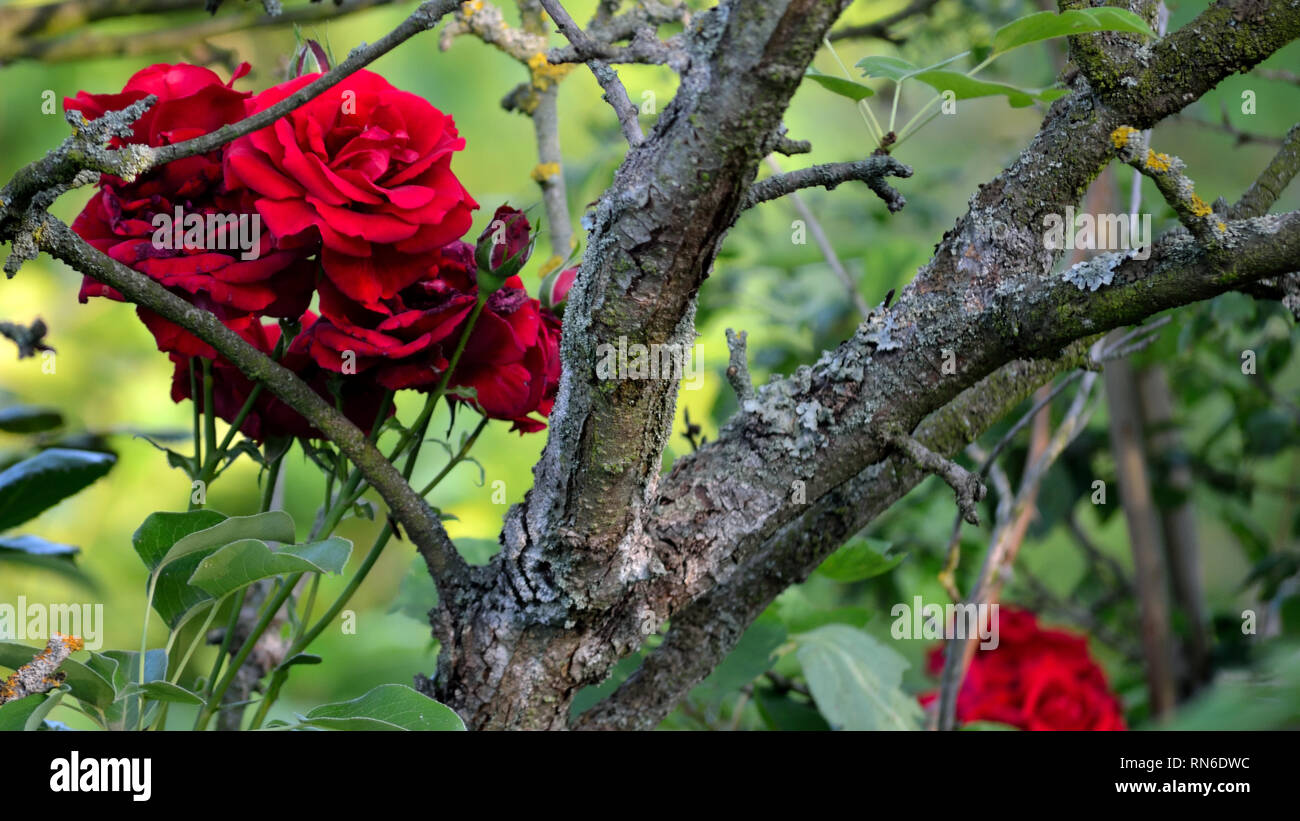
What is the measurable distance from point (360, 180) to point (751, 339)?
1.35 meters

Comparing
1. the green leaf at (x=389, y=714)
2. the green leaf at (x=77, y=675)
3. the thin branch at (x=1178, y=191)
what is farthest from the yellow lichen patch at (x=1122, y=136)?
the green leaf at (x=77, y=675)

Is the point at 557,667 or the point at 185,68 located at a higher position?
the point at 185,68

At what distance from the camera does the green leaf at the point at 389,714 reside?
1.27ft

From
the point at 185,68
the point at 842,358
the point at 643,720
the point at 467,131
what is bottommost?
the point at 643,720

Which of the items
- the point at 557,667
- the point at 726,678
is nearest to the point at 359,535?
the point at 726,678

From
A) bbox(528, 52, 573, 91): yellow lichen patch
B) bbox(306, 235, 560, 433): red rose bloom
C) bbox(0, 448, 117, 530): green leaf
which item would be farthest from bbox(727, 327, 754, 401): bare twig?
bbox(0, 448, 117, 530): green leaf

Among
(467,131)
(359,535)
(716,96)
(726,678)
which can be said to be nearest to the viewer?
(716,96)

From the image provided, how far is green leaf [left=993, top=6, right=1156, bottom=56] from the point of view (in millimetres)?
334

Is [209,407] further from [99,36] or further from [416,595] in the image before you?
[99,36]

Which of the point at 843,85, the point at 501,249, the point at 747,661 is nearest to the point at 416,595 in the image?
the point at 747,661

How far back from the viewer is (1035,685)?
2.74 ft

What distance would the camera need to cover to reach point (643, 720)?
0.53 meters
